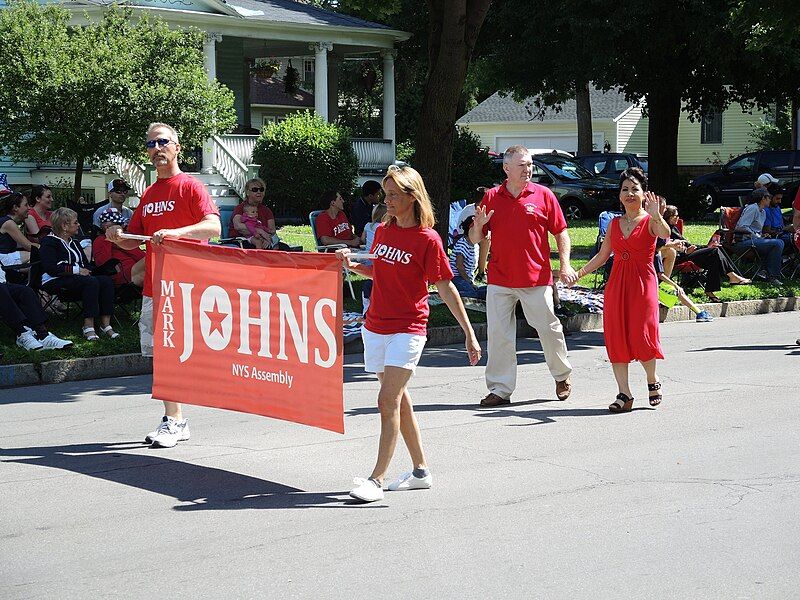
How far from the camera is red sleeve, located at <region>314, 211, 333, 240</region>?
55.5ft

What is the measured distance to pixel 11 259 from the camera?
1327 centimetres

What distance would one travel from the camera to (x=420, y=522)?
6402 mm

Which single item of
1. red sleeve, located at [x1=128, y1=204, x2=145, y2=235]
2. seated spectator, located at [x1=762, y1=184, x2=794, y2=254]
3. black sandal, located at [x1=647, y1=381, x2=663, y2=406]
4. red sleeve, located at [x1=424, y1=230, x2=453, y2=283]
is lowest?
black sandal, located at [x1=647, y1=381, x2=663, y2=406]

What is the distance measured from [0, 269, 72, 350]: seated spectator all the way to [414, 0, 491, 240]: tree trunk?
6711 mm

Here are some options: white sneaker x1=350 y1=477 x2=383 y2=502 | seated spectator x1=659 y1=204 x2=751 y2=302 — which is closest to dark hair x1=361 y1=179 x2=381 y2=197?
seated spectator x1=659 y1=204 x2=751 y2=302

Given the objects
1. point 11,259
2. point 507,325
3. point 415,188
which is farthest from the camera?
point 11,259

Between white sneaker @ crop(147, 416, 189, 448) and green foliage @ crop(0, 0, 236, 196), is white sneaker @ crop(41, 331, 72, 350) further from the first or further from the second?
green foliage @ crop(0, 0, 236, 196)

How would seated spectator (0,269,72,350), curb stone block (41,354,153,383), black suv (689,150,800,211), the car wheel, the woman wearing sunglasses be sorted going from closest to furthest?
curb stone block (41,354,153,383) < seated spectator (0,269,72,350) < the woman wearing sunglasses < the car wheel < black suv (689,150,800,211)

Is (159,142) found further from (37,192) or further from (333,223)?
(333,223)

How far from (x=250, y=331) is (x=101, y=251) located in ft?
20.1

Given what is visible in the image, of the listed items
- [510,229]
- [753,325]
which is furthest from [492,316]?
[753,325]

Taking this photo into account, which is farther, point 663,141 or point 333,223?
point 663,141

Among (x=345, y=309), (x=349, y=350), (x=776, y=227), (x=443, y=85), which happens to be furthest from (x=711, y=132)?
(x=349, y=350)

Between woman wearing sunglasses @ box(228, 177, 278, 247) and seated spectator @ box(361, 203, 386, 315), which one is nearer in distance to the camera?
seated spectator @ box(361, 203, 386, 315)
